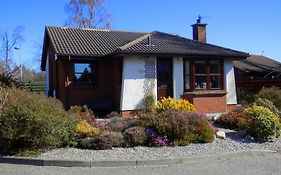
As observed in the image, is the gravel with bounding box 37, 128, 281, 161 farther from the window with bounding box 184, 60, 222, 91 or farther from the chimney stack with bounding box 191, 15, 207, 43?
the chimney stack with bounding box 191, 15, 207, 43

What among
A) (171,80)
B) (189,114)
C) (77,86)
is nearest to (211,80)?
(171,80)

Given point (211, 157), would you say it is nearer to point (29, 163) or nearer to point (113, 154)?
point (113, 154)

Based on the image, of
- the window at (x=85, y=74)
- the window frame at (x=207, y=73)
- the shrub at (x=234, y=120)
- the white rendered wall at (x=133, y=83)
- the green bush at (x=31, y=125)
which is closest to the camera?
the green bush at (x=31, y=125)

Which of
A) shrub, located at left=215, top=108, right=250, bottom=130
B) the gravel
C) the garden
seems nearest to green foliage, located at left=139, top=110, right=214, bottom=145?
the garden

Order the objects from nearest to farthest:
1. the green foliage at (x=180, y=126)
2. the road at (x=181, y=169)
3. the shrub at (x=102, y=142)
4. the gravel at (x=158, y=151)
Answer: the road at (x=181, y=169) → the gravel at (x=158, y=151) → the shrub at (x=102, y=142) → the green foliage at (x=180, y=126)

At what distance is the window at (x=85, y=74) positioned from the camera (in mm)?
20109

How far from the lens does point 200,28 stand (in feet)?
91.6

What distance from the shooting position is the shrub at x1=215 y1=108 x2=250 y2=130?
44.2 ft

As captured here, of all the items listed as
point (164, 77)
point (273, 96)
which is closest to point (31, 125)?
point (164, 77)

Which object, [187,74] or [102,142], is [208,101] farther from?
[102,142]

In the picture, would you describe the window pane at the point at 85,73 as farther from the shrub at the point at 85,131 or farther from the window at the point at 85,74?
the shrub at the point at 85,131

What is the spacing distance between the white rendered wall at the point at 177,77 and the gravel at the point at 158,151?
813cm

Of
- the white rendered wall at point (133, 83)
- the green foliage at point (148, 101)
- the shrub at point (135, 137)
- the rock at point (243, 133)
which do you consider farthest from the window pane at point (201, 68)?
the shrub at point (135, 137)

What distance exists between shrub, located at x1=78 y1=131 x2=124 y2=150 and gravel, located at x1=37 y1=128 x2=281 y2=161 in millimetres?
229
